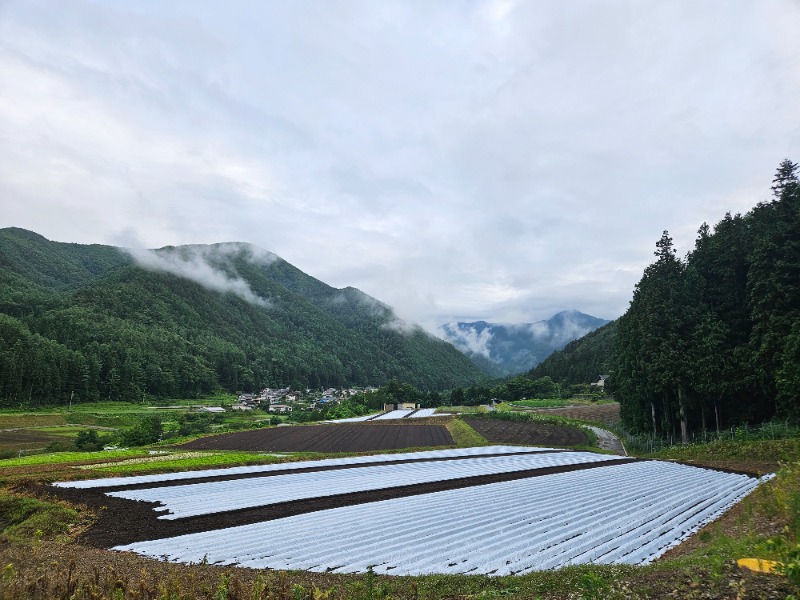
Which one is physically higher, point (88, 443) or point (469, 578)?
point (469, 578)

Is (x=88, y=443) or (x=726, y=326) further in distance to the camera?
(x=88, y=443)

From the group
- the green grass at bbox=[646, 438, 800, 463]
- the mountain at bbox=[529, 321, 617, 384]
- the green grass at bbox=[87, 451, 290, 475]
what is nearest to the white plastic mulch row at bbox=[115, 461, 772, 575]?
the green grass at bbox=[646, 438, 800, 463]

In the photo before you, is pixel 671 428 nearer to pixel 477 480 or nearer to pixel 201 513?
pixel 477 480

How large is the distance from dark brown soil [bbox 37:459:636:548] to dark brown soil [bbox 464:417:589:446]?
784 inches

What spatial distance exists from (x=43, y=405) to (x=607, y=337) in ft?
418

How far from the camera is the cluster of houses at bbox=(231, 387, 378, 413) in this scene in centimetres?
8812

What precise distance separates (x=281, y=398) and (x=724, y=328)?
3990 inches

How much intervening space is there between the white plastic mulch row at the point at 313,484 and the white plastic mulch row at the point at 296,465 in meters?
2.32

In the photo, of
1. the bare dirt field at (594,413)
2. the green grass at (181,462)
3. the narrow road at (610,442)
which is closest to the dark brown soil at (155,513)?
the green grass at (181,462)

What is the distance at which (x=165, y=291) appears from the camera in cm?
15075

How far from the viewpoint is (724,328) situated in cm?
2786

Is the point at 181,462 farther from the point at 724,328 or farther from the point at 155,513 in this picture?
the point at 724,328

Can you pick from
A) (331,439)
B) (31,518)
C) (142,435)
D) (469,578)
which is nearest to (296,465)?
(31,518)

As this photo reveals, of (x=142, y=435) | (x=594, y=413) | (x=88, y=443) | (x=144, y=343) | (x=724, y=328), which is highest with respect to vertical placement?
(x=144, y=343)
